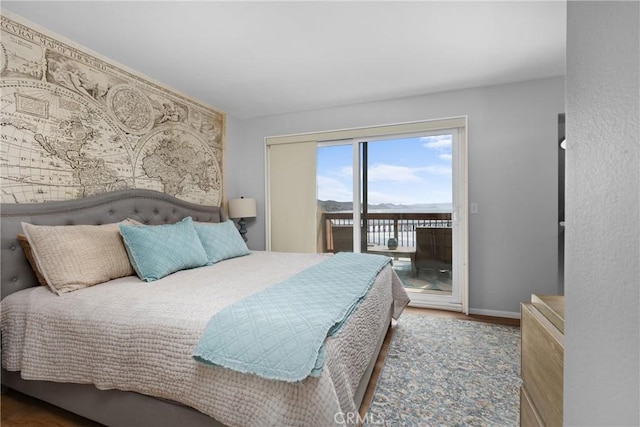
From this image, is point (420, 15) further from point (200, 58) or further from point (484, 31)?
point (200, 58)

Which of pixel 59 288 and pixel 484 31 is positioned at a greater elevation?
pixel 484 31

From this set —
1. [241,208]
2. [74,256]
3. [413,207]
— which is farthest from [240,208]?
[413,207]

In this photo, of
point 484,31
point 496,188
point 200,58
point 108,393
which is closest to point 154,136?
point 200,58

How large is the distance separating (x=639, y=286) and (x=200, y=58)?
286 centimetres

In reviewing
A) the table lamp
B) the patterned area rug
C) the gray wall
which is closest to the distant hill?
the table lamp

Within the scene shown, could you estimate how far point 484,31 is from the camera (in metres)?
2.06

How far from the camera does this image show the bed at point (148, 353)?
101 centimetres

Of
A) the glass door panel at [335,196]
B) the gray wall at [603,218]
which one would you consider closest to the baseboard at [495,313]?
the glass door panel at [335,196]

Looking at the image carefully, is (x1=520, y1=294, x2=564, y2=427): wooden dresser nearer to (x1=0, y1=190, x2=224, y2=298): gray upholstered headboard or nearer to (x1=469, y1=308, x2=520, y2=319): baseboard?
(x1=469, y1=308, x2=520, y2=319): baseboard

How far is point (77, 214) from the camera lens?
209cm

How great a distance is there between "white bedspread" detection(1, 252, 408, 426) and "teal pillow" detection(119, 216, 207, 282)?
15 centimetres

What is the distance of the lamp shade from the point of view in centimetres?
363

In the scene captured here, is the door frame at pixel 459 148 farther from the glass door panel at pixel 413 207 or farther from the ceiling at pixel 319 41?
the ceiling at pixel 319 41

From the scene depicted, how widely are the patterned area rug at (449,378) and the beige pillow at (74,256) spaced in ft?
5.93
